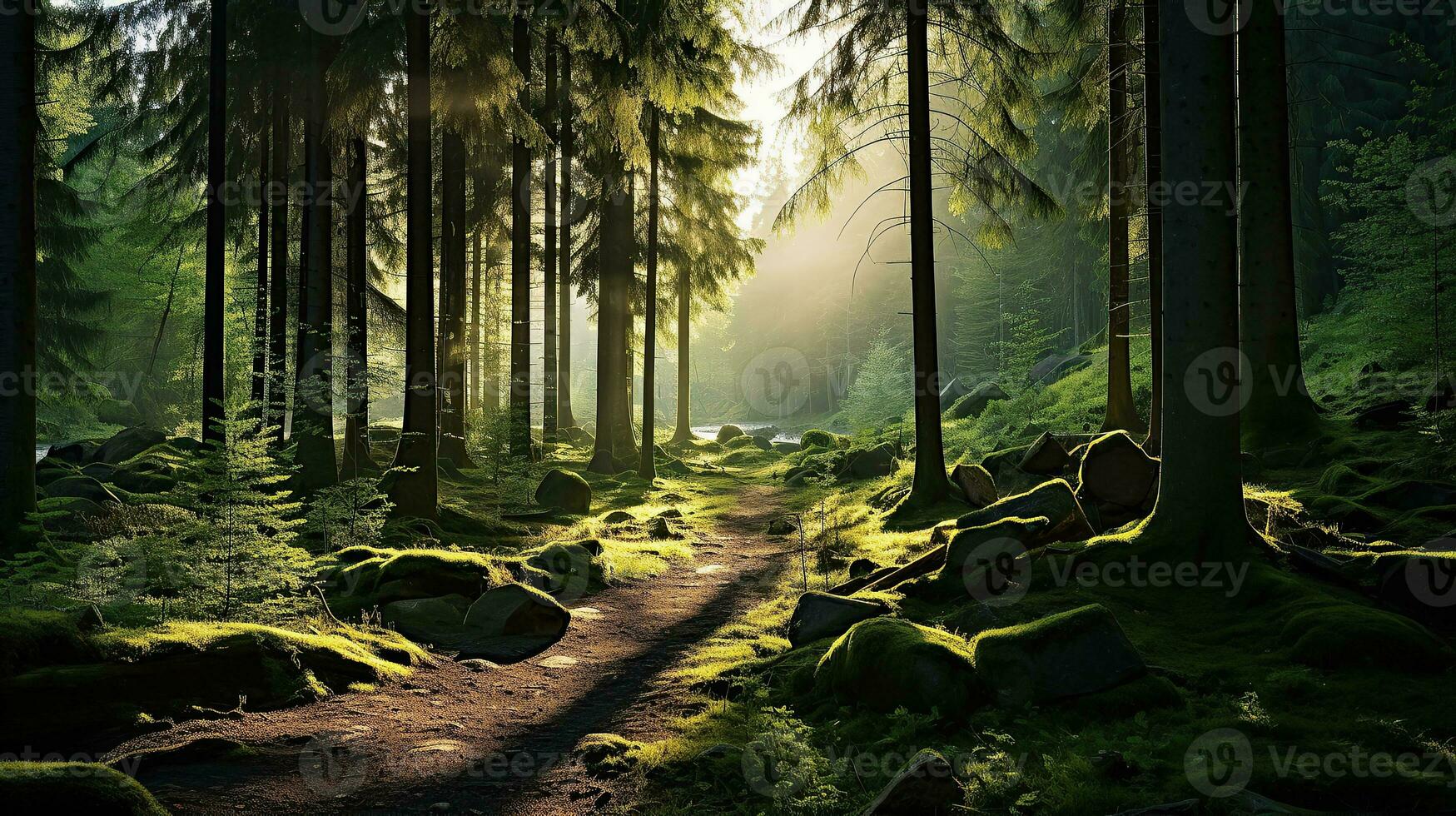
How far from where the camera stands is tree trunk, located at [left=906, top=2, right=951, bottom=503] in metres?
12.8

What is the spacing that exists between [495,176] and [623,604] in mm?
17052

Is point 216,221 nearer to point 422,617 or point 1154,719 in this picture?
point 422,617

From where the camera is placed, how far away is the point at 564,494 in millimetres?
15094

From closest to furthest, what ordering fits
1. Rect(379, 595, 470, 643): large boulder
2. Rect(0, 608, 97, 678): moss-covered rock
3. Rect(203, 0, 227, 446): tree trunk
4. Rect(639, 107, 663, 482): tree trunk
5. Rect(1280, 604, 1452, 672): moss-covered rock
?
Rect(0, 608, 97, 678): moss-covered rock < Rect(1280, 604, 1452, 672): moss-covered rock < Rect(379, 595, 470, 643): large boulder < Rect(203, 0, 227, 446): tree trunk < Rect(639, 107, 663, 482): tree trunk

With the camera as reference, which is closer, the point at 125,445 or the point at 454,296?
the point at 454,296

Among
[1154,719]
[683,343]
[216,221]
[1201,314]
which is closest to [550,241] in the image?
[216,221]

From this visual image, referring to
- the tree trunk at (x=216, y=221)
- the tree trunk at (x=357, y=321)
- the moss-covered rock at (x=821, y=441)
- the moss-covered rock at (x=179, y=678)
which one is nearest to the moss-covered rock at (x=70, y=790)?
the moss-covered rock at (x=179, y=678)

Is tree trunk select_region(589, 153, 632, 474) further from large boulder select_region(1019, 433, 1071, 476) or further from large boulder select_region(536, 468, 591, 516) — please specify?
large boulder select_region(1019, 433, 1071, 476)

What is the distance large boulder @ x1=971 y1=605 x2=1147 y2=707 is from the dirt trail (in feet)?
7.67

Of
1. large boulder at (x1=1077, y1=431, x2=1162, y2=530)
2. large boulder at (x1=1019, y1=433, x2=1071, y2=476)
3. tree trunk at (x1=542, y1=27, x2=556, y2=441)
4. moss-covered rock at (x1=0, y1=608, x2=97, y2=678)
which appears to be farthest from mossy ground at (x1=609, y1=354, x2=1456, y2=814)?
tree trunk at (x1=542, y1=27, x2=556, y2=441)

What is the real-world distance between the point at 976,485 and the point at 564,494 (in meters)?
7.68

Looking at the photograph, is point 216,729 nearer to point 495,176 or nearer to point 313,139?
point 313,139

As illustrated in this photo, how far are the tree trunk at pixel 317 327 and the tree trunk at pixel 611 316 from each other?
7.85 meters

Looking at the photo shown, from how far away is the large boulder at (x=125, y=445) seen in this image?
727 inches
